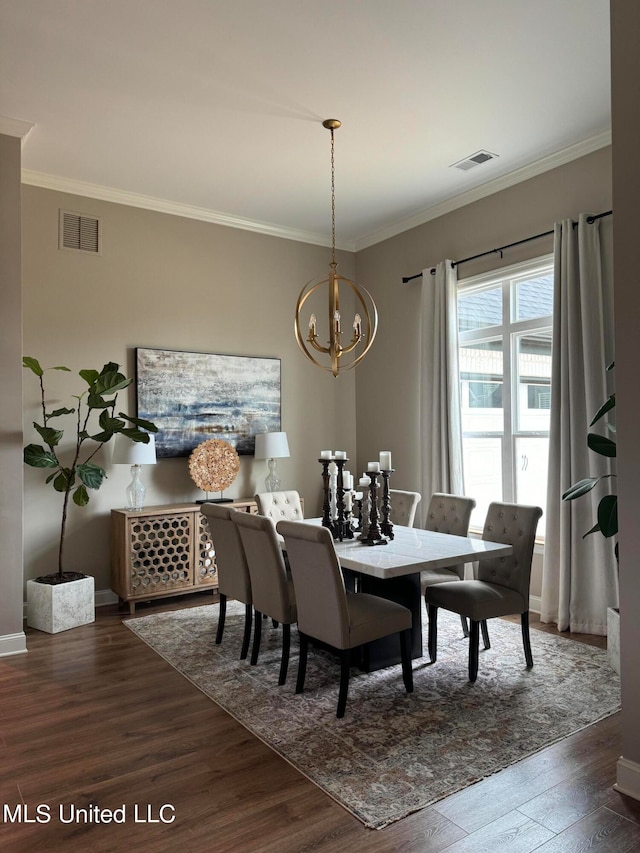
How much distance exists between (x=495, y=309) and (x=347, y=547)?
2.64m

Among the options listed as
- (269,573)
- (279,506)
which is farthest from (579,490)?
(279,506)

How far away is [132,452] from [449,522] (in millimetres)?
2485

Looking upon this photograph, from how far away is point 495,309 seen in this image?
5246 millimetres

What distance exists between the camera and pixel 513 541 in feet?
12.2

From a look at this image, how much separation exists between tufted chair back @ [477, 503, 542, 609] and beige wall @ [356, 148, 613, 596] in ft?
3.84

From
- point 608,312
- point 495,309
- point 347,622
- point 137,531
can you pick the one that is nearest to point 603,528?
point 347,622

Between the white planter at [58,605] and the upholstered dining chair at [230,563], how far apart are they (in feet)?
3.60

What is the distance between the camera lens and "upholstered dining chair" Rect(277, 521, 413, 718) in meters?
3.01

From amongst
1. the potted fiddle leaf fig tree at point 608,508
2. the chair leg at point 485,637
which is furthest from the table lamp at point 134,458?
the potted fiddle leaf fig tree at point 608,508

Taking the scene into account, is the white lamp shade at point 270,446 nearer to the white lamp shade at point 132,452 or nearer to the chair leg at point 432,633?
the white lamp shade at point 132,452

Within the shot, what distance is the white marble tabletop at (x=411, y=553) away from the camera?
3164 mm

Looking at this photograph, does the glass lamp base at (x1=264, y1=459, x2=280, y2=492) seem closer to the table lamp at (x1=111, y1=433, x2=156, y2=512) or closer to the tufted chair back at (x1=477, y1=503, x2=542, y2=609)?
the table lamp at (x1=111, y1=433, x2=156, y2=512)

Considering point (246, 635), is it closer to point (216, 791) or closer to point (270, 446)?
point (216, 791)

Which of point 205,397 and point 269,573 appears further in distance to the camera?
point 205,397
